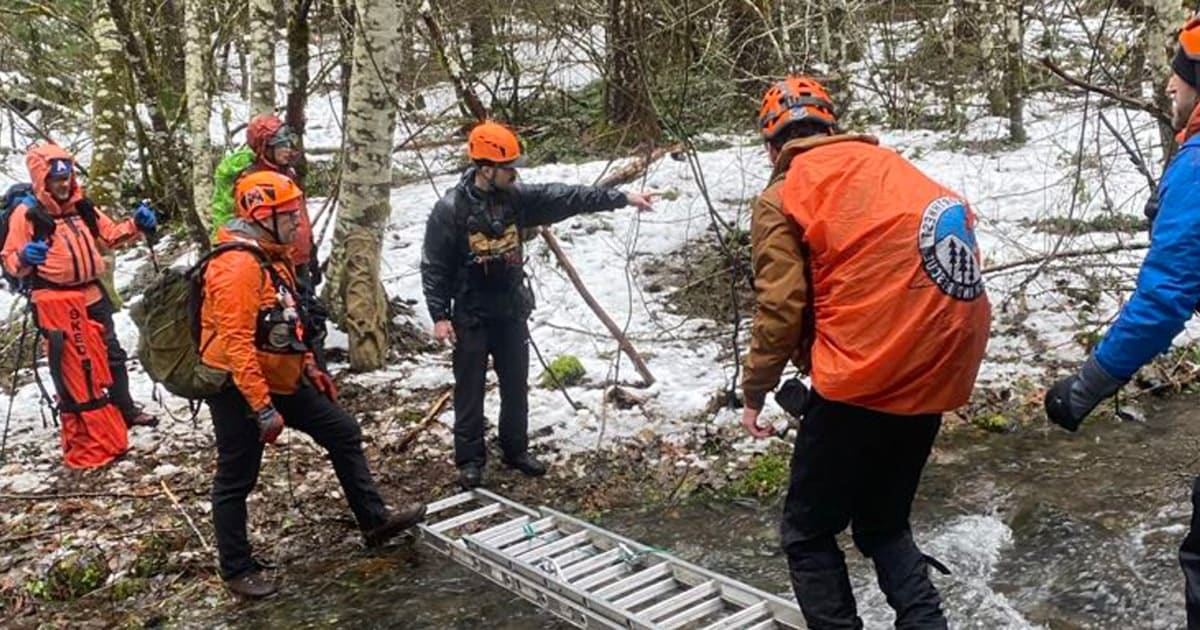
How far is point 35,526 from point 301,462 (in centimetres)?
168

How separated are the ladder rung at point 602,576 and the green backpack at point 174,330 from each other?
2078 mm

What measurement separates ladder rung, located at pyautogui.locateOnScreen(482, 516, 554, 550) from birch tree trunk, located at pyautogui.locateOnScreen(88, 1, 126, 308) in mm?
8706

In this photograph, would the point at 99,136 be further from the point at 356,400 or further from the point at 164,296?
the point at 164,296

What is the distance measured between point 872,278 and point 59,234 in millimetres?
6117

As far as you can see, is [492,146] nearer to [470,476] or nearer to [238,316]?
[238,316]

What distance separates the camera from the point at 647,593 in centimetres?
490

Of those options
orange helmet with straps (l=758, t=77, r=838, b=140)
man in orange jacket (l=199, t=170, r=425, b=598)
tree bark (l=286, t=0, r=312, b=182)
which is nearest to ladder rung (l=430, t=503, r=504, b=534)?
man in orange jacket (l=199, t=170, r=425, b=598)

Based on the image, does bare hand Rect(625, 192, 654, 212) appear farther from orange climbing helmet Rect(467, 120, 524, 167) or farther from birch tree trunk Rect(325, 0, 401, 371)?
birch tree trunk Rect(325, 0, 401, 371)

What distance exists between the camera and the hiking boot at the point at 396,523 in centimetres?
598

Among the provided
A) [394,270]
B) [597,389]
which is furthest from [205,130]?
[597,389]

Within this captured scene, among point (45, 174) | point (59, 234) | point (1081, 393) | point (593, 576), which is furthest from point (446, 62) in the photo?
point (1081, 393)

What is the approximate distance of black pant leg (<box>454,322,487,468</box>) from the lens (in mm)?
6629

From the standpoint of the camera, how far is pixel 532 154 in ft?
45.8

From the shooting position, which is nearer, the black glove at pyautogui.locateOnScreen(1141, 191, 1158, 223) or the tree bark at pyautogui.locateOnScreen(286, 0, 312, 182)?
the black glove at pyautogui.locateOnScreen(1141, 191, 1158, 223)
